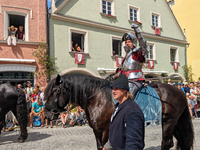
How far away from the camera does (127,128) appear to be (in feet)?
5.93

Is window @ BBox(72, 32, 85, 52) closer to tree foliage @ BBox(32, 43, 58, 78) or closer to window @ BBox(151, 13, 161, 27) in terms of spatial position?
tree foliage @ BBox(32, 43, 58, 78)

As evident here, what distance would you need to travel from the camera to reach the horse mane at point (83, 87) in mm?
3986

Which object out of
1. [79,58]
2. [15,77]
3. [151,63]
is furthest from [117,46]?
[15,77]

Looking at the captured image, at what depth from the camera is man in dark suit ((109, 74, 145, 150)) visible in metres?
1.77

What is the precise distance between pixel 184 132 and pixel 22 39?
10.6 m

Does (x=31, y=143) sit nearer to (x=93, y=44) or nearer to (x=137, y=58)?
(x=137, y=58)

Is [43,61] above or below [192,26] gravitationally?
below

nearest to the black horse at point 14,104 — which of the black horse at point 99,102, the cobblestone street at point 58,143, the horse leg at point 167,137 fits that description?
the cobblestone street at point 58,143

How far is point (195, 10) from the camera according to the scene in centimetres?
2206

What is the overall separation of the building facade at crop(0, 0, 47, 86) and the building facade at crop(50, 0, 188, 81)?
0.85 m

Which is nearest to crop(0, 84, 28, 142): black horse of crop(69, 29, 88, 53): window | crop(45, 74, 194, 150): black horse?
crop(45, 74, 194, 150): black horse

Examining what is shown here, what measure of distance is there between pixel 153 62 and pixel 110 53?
4707 millimetres

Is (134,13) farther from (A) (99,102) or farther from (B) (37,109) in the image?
(A) (99,102)

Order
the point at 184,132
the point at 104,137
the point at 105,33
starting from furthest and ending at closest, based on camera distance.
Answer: the point at 105,33, the point at 184,132, the point at 104,137
